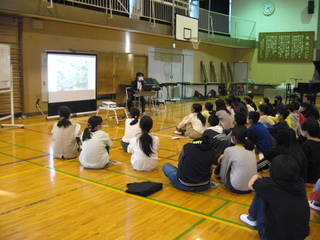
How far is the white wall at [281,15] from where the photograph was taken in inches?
691

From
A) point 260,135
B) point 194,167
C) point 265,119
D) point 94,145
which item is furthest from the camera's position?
point 265,119

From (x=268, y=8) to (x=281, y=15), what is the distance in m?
0.82

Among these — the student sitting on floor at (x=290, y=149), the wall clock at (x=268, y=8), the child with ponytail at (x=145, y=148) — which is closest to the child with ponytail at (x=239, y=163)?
the student sitting on floor at (x=290, y=149)

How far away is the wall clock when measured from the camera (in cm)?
1847

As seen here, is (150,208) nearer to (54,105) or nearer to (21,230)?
(21,230)

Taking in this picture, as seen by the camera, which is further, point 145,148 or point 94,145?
point 94,145

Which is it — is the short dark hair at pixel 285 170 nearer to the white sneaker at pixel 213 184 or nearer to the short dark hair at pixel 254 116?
the white sneaker at pixel 213 184

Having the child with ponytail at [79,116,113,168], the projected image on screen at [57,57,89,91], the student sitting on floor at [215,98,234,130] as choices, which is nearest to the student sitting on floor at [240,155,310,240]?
the child with ponytail at [79,116,113,168]

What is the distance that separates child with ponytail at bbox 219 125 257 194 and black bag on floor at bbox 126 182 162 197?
83cm

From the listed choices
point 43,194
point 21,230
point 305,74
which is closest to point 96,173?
point 43,194

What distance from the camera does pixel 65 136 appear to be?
17.3 feet

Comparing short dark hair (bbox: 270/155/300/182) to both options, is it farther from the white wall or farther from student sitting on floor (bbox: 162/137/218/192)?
the white wall

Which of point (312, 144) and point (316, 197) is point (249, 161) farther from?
point (312, 144)

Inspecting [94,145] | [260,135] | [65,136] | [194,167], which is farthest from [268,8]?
[194,167]
